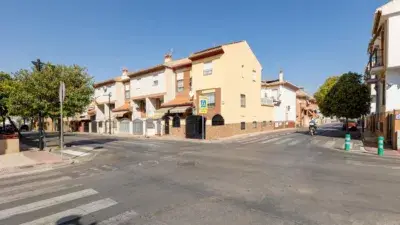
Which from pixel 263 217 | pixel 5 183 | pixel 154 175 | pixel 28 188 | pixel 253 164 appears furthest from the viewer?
pixel 253 164

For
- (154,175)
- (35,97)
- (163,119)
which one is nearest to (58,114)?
(35,97)

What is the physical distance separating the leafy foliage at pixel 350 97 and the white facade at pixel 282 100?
13.9m

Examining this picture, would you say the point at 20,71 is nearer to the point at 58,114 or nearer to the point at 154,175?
the point at 58,114

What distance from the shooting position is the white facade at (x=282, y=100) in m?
37.8

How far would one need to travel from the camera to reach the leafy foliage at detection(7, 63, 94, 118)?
44.8ft

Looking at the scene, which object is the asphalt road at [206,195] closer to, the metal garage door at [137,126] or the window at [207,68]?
the window at [207,68]

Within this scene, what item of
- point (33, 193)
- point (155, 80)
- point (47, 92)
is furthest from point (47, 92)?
point (155, 80)

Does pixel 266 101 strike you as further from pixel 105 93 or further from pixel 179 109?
pixel 105 93

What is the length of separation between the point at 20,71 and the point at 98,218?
1446 centimetres

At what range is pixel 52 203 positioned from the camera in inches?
205

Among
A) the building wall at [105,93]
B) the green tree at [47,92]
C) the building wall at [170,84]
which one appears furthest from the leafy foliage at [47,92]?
the building wall at [105,93]

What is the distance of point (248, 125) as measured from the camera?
2873 centimetres

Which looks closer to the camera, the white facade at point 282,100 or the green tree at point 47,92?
the green tree at point 47,92

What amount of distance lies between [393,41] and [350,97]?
285 inches
